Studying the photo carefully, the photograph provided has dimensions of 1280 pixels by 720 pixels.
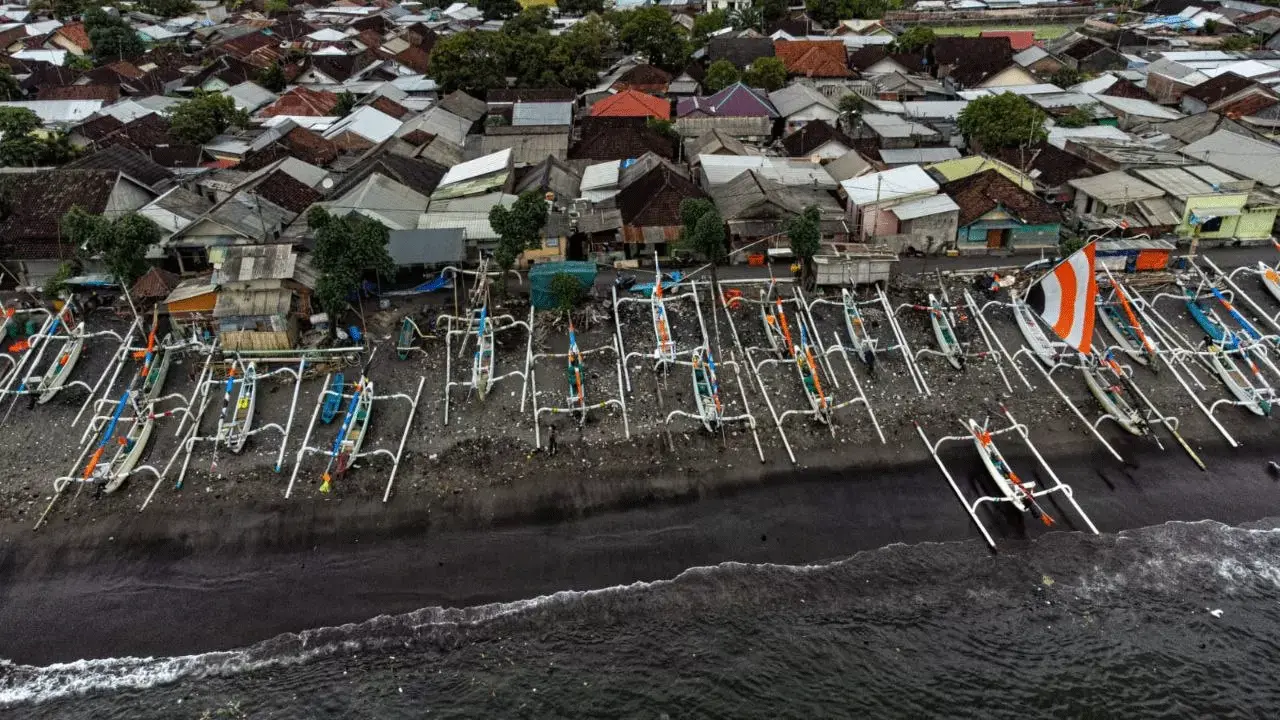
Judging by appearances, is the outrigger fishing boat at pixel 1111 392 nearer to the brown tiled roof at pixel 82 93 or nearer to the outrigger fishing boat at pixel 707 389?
the outrigger fishing boat at pixel 707 389

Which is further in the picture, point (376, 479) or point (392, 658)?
point (376, 479)

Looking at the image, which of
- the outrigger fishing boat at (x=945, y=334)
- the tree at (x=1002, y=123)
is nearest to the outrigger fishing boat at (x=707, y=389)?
the outrigger fishing boat at (x=945, y=334)

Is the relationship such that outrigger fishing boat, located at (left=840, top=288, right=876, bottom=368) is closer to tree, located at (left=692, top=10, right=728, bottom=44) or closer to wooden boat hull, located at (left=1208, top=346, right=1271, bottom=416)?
wooden boat hull, located at (left=1208, top=346, right=1271, bottom=416)

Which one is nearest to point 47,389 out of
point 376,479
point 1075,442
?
point 376,479

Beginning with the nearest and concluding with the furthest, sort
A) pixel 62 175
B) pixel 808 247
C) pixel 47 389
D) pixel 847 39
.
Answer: pixel 47 389 < pixel 808 247 < pixel 62 175 < pixel 847 39

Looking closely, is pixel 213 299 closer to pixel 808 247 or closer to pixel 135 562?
pixel 135 562

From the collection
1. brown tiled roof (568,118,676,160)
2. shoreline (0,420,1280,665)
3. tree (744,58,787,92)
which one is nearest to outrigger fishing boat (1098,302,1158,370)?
shoreline (0,420,1280,665)
